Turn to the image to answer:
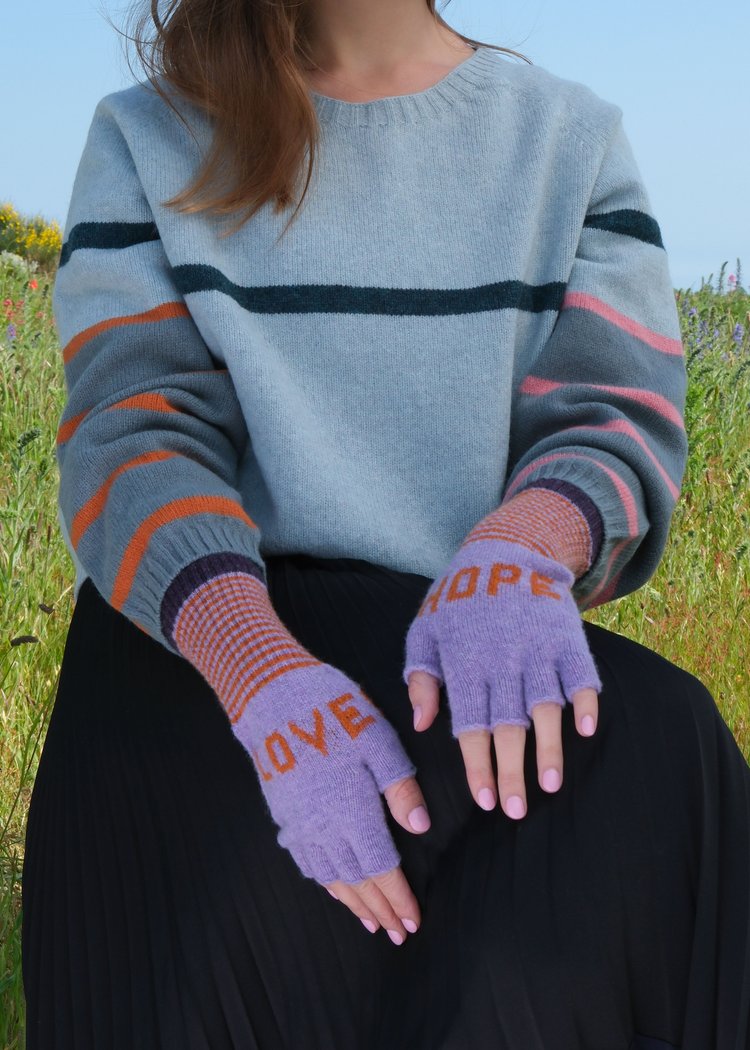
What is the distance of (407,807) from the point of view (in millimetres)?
1254

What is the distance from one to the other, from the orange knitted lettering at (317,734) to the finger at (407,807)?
82mm

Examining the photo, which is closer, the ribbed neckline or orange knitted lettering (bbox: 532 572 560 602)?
orange knitted lettering (bbox: 532 572 560 602)

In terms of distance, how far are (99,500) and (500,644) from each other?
2.33 ft

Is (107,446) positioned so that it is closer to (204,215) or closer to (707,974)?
(204,215)

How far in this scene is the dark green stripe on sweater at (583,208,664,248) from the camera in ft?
6.54

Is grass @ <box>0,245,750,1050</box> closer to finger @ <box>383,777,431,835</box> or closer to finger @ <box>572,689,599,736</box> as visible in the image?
finger @ <box>383,777,431,835</box>

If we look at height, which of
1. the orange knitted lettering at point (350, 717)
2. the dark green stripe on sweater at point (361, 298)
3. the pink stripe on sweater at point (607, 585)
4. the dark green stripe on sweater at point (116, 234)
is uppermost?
the dark green stripe on sweater at point (116, 234)

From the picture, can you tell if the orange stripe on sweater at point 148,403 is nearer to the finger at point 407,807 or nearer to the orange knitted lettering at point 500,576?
the orange knitted lettering at point 500,576

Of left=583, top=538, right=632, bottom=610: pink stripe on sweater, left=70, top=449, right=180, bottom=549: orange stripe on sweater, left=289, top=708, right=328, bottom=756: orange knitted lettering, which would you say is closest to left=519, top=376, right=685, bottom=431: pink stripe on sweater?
left=583, top=538, right=632, bottom=610: pink stripe on sweater

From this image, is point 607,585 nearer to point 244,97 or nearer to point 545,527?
point 545,527

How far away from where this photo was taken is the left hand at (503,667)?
1257mm

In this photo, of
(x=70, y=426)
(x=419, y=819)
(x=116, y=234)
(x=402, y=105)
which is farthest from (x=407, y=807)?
(x=402, y=105)

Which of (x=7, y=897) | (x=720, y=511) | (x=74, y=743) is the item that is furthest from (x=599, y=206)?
(x=720, y=511)

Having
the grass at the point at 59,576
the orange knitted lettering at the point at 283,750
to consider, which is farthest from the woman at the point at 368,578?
the grass at the point at 59,576
